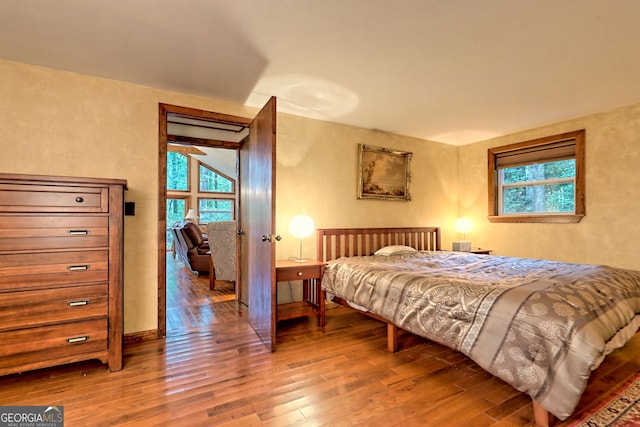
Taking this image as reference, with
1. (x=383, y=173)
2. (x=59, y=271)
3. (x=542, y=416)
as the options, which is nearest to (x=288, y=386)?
(x=542, y=416)

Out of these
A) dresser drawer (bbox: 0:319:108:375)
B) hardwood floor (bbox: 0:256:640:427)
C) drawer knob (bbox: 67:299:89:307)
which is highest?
drawer knob (bbox: 67:299:89:307)

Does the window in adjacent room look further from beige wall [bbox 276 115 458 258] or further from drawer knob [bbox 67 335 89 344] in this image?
drawer knob [bbox 67 335 89 344]

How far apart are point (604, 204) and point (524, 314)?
2.80 meters

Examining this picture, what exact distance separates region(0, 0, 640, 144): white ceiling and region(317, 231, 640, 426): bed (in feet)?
5.37

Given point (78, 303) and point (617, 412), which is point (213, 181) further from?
point (617, 412)

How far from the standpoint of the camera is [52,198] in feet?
6.49

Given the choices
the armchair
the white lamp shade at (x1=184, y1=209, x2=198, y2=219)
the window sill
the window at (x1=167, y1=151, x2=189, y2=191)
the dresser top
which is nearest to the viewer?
the dresser top

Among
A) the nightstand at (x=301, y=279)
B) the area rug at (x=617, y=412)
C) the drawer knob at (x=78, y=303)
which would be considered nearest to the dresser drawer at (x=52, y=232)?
the drawer knob at (x=78, y=303)

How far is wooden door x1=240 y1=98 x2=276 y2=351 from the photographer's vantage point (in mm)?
2490

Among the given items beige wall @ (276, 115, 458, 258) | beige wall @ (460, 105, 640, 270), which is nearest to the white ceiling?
beige wall @ (460, 105, 640, 270)

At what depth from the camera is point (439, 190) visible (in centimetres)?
477

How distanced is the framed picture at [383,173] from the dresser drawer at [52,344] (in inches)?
119

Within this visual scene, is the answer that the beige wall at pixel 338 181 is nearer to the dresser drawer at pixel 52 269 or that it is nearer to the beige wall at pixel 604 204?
the beige wall at pixel 604 204

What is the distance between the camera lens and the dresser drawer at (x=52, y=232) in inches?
74.4
